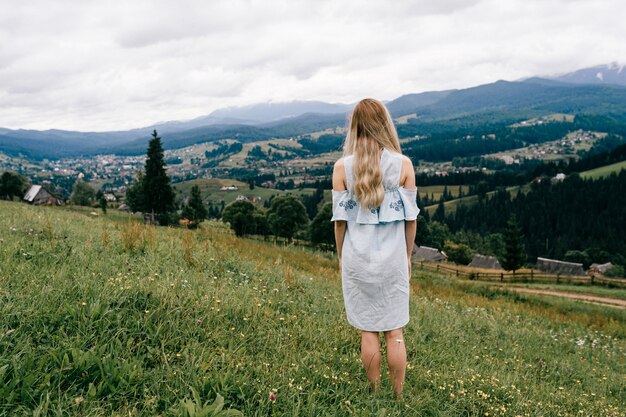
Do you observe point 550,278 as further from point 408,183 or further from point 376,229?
point 376,229

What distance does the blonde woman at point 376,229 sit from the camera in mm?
3646

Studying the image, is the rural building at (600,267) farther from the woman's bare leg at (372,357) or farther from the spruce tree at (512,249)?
the woman's bare leg at (372,357)

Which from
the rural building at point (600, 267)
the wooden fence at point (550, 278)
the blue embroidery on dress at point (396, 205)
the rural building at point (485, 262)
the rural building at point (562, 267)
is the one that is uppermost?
the blue embroidery on dress at point (396, 205)

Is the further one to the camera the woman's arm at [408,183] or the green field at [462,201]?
the green field at [462,201]

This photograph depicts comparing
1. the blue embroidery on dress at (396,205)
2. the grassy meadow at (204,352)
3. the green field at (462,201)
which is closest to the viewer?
the grassy meadow at (204,352)

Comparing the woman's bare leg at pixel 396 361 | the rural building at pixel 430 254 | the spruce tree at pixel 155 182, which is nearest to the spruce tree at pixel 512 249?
the rural building at pixel 430 254

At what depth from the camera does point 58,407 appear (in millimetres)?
2611

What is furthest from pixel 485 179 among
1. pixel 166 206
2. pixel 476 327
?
pixel 476 327

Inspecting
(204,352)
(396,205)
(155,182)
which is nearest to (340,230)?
(396,205)

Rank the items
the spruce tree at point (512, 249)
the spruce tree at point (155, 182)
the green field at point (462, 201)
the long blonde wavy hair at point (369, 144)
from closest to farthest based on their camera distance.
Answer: the long blonde wavy hair at point (369, 144), the spruce tree at point (155, 182), the spruce tree at point (512, 249), the green field at point (462, 201)

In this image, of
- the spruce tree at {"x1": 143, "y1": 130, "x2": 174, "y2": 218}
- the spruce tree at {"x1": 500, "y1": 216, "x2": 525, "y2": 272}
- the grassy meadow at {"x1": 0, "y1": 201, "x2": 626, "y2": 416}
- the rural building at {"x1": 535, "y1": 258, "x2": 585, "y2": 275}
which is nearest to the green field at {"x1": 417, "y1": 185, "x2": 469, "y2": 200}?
the rural building at {"x1": 535, "y1": 258, "x2": 585, "y2": 275}

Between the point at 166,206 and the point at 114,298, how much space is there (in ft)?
175

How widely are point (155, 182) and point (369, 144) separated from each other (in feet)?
176

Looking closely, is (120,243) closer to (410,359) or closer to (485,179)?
(410,359)
